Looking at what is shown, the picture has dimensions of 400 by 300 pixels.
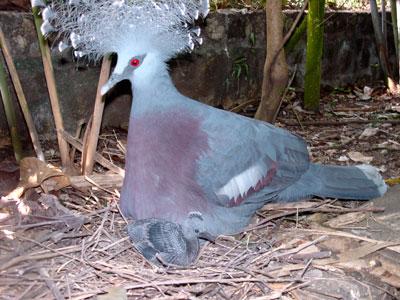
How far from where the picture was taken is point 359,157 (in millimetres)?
3428

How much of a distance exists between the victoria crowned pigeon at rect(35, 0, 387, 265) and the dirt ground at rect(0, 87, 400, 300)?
13cm

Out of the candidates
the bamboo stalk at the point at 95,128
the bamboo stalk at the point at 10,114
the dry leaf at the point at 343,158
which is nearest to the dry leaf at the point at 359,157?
the dry leaf at the point at 343,158

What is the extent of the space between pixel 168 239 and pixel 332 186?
34.3 inches

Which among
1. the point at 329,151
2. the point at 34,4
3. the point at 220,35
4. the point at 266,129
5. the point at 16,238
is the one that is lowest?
the point at 329,151

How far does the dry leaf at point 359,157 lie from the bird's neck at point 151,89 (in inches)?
61.2

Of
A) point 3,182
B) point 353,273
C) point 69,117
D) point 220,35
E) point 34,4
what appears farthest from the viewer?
point 220,35

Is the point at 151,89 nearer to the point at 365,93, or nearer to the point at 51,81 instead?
the point at 51,81

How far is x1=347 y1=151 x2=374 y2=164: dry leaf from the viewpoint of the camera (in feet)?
11.1

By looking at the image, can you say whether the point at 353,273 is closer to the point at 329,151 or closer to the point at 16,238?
the point at 16,238

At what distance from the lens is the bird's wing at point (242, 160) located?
7.31 feet

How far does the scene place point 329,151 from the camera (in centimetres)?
357

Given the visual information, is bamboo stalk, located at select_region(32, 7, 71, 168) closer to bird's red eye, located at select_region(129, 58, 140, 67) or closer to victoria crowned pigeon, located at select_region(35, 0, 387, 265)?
victoria crowned pigeon, located at select_region(35, 0, 387, 265)

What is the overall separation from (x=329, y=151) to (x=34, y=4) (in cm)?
205

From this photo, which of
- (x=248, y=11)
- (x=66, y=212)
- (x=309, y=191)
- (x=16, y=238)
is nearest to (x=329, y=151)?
(x=309, y=191)
